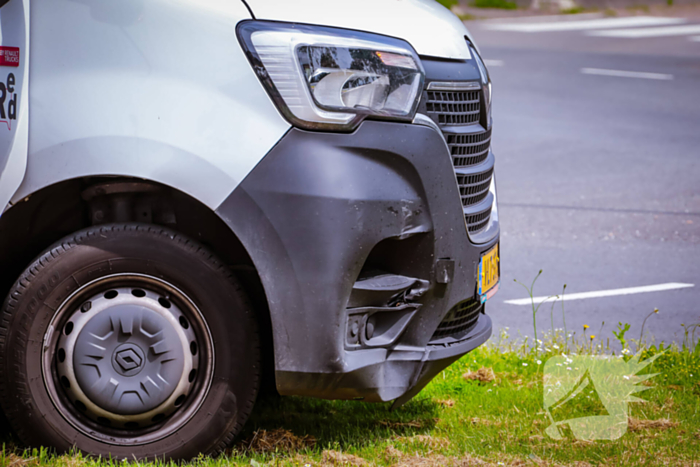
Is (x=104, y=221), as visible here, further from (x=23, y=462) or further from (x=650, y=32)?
(x=650, y=32)

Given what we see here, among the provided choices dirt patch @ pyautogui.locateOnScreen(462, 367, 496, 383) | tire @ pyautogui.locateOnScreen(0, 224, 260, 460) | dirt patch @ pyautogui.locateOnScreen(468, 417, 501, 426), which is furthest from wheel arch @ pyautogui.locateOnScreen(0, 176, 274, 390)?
dirt patch @ pyautogui.locateOnScreen(462, 367, 496, 383)

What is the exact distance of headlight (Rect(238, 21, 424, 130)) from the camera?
2631 millimetres

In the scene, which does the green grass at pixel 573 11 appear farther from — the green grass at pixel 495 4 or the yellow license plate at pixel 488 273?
the yellow license plate at pixel 488 273

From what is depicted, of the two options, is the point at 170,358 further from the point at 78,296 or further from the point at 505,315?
the point at 505,315

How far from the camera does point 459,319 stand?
317 cm

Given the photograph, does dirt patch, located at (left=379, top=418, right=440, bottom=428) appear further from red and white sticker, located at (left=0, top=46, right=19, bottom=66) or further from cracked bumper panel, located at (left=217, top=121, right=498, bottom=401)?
red and white sticker, located at (left=0, top=46, right=19, bottom=66)

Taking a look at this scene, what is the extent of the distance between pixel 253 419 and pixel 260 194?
1328mm

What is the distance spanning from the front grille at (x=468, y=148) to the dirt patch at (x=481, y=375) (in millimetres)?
1275

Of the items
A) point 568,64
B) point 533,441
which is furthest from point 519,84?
point 533,441

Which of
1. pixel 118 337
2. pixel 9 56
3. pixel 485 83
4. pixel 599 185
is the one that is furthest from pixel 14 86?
pixel 599 185

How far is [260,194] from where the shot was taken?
2656 mm

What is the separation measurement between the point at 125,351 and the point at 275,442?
78 centimetres

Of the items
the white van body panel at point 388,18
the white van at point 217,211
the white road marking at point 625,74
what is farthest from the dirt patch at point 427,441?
the white road marking at point 625,74

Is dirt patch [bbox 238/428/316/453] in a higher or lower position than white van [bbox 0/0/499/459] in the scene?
lower
